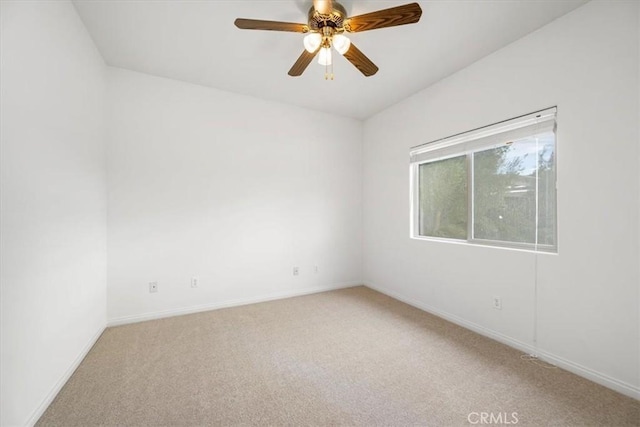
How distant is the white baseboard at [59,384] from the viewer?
143 cm

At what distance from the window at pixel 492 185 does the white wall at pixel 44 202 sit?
3312mm

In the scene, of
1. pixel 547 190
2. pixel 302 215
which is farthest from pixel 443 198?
pixel 302 215

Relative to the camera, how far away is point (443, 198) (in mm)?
3039

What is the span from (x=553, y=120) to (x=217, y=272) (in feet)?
11.7

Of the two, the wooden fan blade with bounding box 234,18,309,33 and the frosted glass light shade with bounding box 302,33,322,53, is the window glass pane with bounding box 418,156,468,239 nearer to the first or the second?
the frosted glass light shade with bounding box 302,33,322,53

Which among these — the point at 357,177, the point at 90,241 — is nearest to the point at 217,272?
the point at 90,241

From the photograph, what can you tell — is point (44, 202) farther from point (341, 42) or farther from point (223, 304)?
point (341, 42)

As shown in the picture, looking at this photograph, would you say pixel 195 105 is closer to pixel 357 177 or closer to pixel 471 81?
pixel 357 177

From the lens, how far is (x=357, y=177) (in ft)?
13.6

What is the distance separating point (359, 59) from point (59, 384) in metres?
3.04

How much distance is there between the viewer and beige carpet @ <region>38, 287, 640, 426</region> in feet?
4.82

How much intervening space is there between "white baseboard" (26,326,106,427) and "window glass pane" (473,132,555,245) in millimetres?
3543

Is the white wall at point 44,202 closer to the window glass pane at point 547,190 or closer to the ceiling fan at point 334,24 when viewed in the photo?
the ceiling fan at point 334,24

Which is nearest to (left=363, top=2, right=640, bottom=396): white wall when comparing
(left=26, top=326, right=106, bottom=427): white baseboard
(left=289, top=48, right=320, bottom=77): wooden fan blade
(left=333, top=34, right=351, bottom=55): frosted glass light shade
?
(left=333, top=34, right=351, bottom=55): frosted glass light shade
